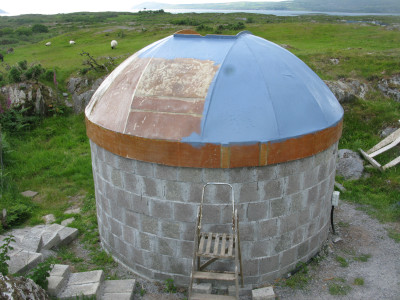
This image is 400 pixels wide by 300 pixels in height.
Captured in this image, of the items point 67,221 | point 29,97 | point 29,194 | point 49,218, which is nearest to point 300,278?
point 67,221

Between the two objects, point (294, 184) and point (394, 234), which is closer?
point (294, 184)

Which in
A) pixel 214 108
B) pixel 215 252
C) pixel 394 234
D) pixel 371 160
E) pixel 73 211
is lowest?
pixel 73 211

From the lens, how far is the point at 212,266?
5.98 meters

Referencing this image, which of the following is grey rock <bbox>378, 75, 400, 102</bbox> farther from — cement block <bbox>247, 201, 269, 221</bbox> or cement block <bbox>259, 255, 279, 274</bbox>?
cement block <bbox>247, 201, 269, 221</bbox>

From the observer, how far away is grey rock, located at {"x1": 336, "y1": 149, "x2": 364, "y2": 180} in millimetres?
11000

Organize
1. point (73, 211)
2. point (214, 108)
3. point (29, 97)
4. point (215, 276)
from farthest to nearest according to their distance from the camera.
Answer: point (29, 97) < point (73, 211) < point (214, 108) < point (215, 276)

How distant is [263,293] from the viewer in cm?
582

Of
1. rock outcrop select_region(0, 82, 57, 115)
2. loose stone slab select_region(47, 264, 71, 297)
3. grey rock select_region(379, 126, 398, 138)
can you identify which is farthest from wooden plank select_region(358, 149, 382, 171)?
rock outcrop select_region(0, 82, 57, 115)

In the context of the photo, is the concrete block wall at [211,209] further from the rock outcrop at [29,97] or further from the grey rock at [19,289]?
the rock outcrop at [29,97]

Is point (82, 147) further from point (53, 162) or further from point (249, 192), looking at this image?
point (249, 192)

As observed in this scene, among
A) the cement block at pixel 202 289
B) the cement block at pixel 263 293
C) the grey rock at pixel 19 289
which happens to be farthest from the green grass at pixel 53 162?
the cement block at pixel 263 293

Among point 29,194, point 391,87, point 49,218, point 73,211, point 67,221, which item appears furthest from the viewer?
point 391,87

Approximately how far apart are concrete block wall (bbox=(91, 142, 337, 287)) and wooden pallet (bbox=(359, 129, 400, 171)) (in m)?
5.36

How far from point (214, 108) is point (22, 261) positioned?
14.3ft
